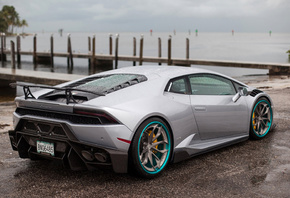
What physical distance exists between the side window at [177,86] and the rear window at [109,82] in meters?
0.34

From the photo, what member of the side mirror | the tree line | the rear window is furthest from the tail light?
the tree line

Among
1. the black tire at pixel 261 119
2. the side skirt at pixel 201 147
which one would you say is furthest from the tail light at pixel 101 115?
the black tire at pixel 261 119

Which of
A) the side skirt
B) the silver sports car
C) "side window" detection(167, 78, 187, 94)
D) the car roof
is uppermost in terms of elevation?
the car roof

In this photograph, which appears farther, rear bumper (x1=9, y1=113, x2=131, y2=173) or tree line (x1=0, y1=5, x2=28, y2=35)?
tree line (x1=0, y1=5, x2=28, y2=35)

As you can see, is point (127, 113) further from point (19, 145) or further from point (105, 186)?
point (19, 145)

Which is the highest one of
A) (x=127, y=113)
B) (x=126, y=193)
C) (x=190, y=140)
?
(x=127, y=113)

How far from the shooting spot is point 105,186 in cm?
454

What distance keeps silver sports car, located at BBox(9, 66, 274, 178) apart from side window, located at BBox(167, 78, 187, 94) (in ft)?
0.05

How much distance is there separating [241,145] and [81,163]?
9.15 feet

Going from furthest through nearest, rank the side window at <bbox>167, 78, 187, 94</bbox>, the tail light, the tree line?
the tree line < the side window at <bbox>167, 78, 187, 94</bbox> < the tail light

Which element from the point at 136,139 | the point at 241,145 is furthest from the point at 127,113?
the point at 241,145

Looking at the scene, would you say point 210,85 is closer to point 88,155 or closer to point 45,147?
point 88,155

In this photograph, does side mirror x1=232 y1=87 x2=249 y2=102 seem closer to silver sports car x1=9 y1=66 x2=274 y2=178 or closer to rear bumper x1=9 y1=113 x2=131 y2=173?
silver sports car x1=9 y1=66 x2=274 y2=178

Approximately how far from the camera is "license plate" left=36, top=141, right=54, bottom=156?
4562 millimetres
